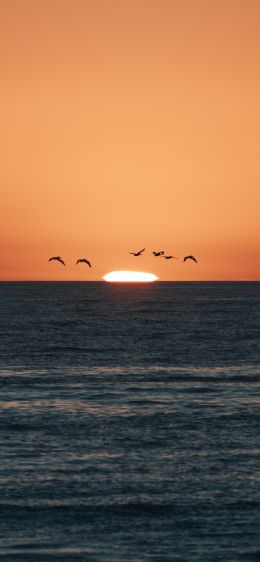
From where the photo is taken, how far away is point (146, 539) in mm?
30219

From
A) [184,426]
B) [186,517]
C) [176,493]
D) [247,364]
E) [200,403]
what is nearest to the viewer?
[186,517]

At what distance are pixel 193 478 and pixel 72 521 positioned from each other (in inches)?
268

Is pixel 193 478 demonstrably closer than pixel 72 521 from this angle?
No

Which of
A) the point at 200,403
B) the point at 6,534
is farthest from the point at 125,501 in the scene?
the point at 200,403

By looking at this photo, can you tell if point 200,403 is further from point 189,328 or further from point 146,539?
point 189,328

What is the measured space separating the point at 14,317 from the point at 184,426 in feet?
446

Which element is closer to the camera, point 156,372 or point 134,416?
point 134,416

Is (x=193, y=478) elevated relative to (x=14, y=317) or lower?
lower

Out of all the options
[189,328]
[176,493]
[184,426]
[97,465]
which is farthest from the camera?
[189,328]

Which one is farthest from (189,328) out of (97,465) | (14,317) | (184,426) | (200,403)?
(97,465)

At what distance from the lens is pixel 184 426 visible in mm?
48469

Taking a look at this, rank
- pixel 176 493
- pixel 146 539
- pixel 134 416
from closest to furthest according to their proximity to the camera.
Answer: pixel 146 539, pixel 176 493, pixel 134 416

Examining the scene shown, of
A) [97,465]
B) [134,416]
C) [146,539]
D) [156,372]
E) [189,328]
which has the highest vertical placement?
[189,328]

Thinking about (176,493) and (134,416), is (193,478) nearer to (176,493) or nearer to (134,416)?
(176,493)
